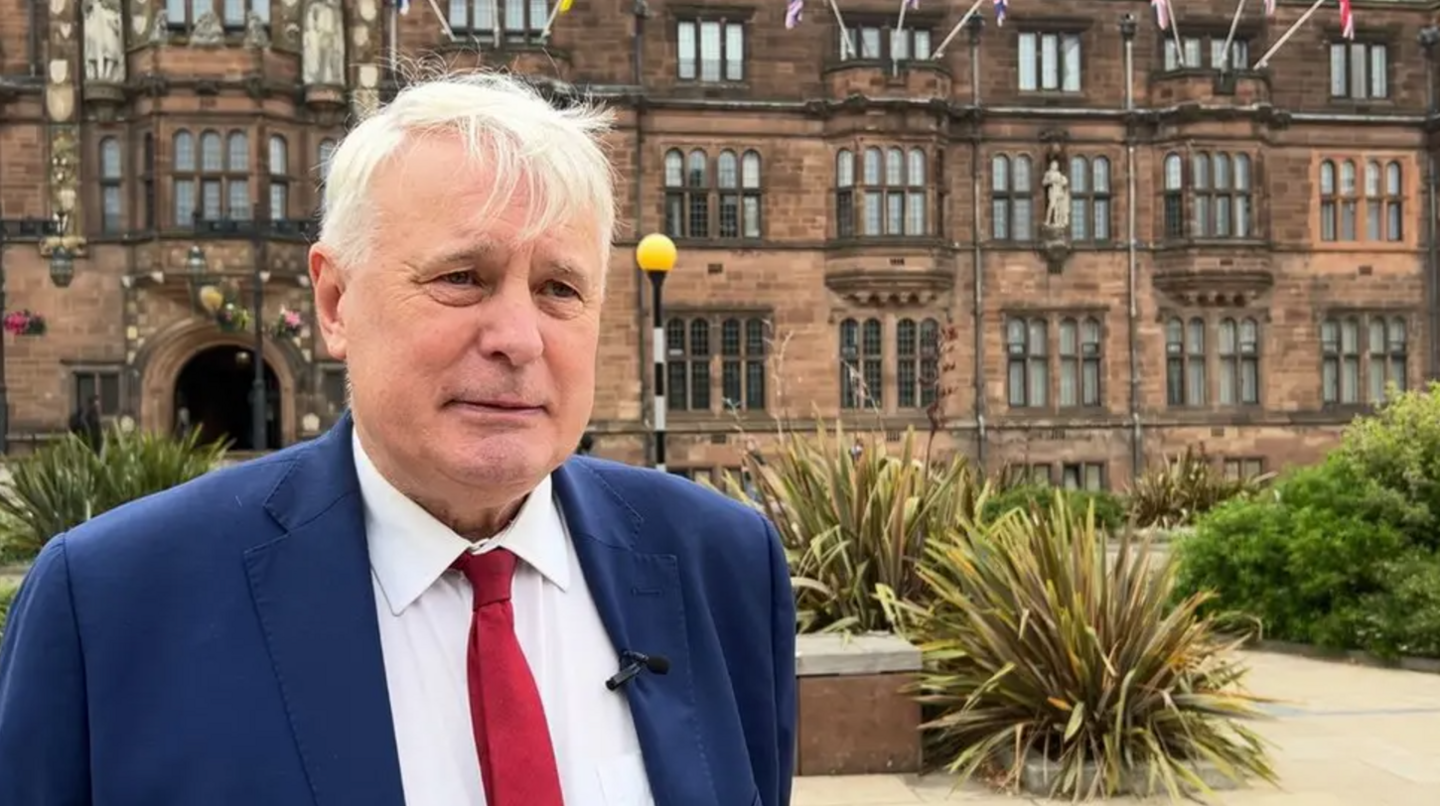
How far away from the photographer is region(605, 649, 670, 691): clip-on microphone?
163cm

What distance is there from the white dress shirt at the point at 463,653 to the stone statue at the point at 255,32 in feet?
64.0

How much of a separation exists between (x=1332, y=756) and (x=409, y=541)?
5.34 metres

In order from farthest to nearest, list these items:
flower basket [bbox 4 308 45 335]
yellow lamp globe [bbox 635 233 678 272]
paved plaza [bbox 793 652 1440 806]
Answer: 1. flower basket [bbox 4 308 45 335]
2. yellow lamp globe [bbox 635 233 678 272]
3. paved plaza [bbox 793 652 1440 806]

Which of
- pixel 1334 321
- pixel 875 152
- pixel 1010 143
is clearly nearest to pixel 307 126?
pixel 875 152

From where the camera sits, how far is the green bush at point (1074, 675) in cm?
508

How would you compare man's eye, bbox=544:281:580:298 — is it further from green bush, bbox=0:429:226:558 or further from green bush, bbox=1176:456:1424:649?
green bush, bbox=0:429:226:558

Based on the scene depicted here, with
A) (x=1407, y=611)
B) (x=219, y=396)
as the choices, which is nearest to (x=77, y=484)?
(x=1407, y=611)

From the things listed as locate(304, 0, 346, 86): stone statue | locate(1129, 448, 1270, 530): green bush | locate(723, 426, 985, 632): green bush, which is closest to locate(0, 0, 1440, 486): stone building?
locate(304, 0, 346, 86): stone statue

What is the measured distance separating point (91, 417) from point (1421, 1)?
78.9 feet

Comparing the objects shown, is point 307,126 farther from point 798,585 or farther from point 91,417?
point 798,585

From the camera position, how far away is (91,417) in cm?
1880

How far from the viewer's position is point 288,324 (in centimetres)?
1778

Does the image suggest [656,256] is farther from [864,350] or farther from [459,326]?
[864,350]

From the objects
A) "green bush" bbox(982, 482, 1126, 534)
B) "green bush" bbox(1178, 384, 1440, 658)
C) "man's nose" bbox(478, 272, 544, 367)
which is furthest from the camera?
"green bush" bbox(982, 482, 1126, 534)
